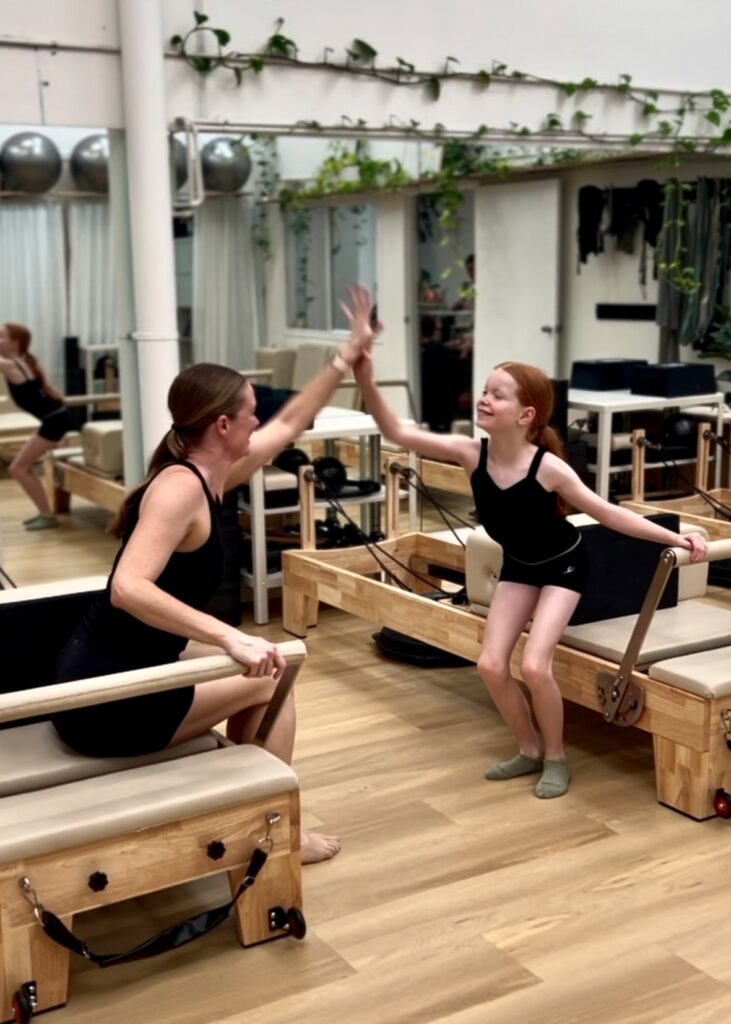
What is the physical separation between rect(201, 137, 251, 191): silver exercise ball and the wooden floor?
6.95 meters

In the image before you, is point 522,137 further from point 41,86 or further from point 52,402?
point 52,402

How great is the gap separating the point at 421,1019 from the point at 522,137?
16.6ft

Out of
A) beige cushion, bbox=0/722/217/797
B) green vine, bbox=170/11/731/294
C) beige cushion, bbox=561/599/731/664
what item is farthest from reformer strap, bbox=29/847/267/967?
green vine, bbox=170/11/731/294

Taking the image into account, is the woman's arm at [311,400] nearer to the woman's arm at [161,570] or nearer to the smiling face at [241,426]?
the smiling face at [241,426]

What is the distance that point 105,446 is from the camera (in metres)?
6.65

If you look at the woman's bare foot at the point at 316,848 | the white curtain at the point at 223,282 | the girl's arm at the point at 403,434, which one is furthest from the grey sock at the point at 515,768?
the white curtain at the point at 223,282

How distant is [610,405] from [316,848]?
3726 millimetres

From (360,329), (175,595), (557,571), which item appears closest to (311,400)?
(360,329)

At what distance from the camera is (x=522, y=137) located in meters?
6.35

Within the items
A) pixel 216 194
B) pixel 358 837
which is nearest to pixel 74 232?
pixel 216 194

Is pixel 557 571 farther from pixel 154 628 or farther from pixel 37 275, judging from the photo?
pixel 37 275

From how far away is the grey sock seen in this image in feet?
11.1

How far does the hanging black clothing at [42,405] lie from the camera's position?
23.0 ft

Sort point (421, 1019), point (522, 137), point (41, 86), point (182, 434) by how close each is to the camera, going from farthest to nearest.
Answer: point (522, 137)
point (41, 86)
point (182, 434)
point (421, 1019)
